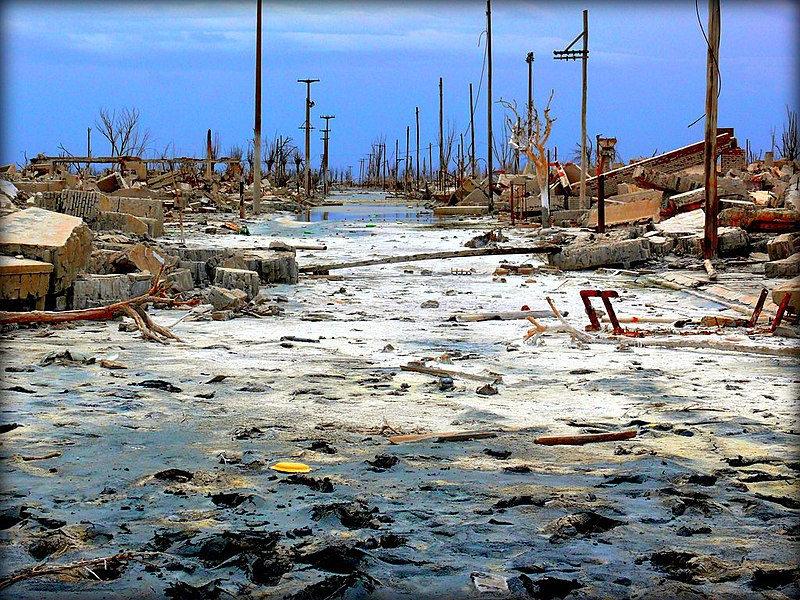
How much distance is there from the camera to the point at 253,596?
8.61 ft

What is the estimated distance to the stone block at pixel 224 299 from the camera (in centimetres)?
873

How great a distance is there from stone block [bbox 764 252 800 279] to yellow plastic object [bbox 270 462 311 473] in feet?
30.0

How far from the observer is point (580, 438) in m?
4.30

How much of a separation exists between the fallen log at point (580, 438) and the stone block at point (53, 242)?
5.67m

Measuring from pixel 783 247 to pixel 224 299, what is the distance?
28.3ft

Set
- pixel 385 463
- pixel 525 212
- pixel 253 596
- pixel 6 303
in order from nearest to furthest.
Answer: pixel 253 596 → pixel 385 463 → pixel 6 303 → pixel 525 212

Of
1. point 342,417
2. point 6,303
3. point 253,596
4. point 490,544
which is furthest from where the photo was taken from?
point 6,303

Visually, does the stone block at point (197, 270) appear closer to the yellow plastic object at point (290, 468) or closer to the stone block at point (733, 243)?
the yellow plastic object at point (290, 468)

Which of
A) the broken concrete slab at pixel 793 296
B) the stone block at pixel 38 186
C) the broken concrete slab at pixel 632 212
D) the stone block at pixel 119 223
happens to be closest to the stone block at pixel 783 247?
the broken concrete slab at pixel 793 296

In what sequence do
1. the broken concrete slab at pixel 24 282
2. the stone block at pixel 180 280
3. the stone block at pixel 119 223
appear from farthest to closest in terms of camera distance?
1. the stone block at pixel 119 223
2. the stone block at pixel 180 280
3. the broken concrete slab at pixel 24 282

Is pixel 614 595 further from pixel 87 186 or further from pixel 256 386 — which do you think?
pixel 87 186

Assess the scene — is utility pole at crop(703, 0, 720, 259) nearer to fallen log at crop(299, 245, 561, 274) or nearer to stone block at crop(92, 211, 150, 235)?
fallen log at crop(299, 245, 561, 274)

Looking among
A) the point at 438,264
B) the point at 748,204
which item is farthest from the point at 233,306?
the point at 748,204

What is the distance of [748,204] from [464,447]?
13921 millimetres
